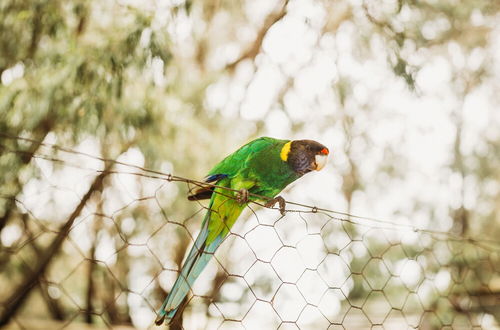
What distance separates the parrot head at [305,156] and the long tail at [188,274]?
435 millimetres

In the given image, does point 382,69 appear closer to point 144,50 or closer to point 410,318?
point 144,50

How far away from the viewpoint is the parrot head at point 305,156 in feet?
5.62

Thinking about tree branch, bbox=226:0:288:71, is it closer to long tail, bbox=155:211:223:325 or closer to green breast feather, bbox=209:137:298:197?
green breast feather, bbox=209:137:298:197

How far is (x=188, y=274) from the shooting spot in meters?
1.31

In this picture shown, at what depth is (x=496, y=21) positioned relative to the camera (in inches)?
166

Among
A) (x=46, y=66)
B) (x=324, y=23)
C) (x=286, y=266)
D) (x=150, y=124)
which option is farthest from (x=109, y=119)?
(x=324, y=23)

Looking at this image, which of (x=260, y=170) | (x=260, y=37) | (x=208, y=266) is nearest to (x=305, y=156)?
(x=260, y=170)

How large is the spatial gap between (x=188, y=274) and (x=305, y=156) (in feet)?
2.30

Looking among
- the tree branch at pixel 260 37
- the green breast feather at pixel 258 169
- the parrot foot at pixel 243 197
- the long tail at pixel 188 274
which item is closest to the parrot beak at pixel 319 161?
the green breast feather at pixel 258 169

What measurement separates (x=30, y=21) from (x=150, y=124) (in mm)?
974

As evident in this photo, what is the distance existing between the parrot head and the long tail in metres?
0.44

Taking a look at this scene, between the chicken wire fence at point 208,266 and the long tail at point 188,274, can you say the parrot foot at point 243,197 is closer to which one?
the long tail at point 188,274

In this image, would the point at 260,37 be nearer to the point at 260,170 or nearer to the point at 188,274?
the point at 260,170

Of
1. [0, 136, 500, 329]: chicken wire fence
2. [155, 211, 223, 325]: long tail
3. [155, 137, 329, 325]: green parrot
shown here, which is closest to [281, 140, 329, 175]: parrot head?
[155, 137, 329, 325]: green parrot
